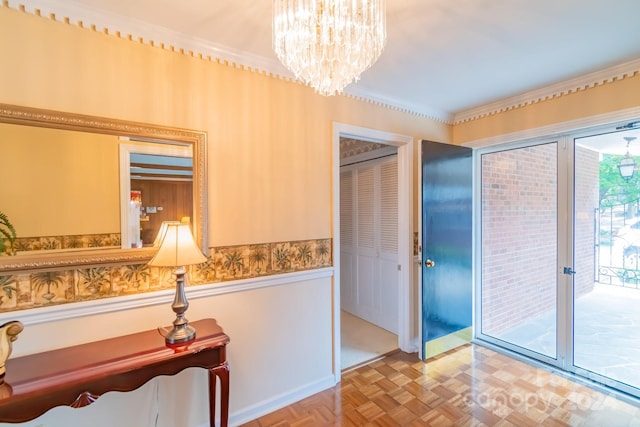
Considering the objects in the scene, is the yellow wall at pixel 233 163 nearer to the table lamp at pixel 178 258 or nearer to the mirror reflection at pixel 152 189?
the mirror reflection at pixel 152 189

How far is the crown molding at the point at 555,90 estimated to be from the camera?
2223 millimetres

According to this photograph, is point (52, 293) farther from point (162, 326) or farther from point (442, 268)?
point (442, 268)

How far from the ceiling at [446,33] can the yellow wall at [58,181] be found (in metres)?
0.66

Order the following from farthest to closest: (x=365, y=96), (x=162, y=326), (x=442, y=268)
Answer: (x=442, y=268) → (x=365, y=96) → (x=162, y=326)

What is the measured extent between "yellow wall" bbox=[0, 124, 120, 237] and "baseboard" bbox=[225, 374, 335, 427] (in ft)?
4.93

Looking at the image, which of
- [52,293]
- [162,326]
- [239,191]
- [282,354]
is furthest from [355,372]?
[52,293]

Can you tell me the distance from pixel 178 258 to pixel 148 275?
0.39m

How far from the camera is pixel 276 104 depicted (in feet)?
7.23

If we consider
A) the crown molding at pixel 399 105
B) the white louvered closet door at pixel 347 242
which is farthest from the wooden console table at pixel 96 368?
the white louvered closet door at pixel 347 242

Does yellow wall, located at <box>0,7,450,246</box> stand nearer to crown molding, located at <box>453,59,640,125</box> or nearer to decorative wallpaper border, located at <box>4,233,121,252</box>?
decorative wallpaper border, located at <box>4,233,121,252</box>

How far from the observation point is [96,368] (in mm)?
1334

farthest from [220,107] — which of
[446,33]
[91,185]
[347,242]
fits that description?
[347,242]

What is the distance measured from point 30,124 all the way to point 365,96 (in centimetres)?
231

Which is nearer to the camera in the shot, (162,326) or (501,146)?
(162,326)
